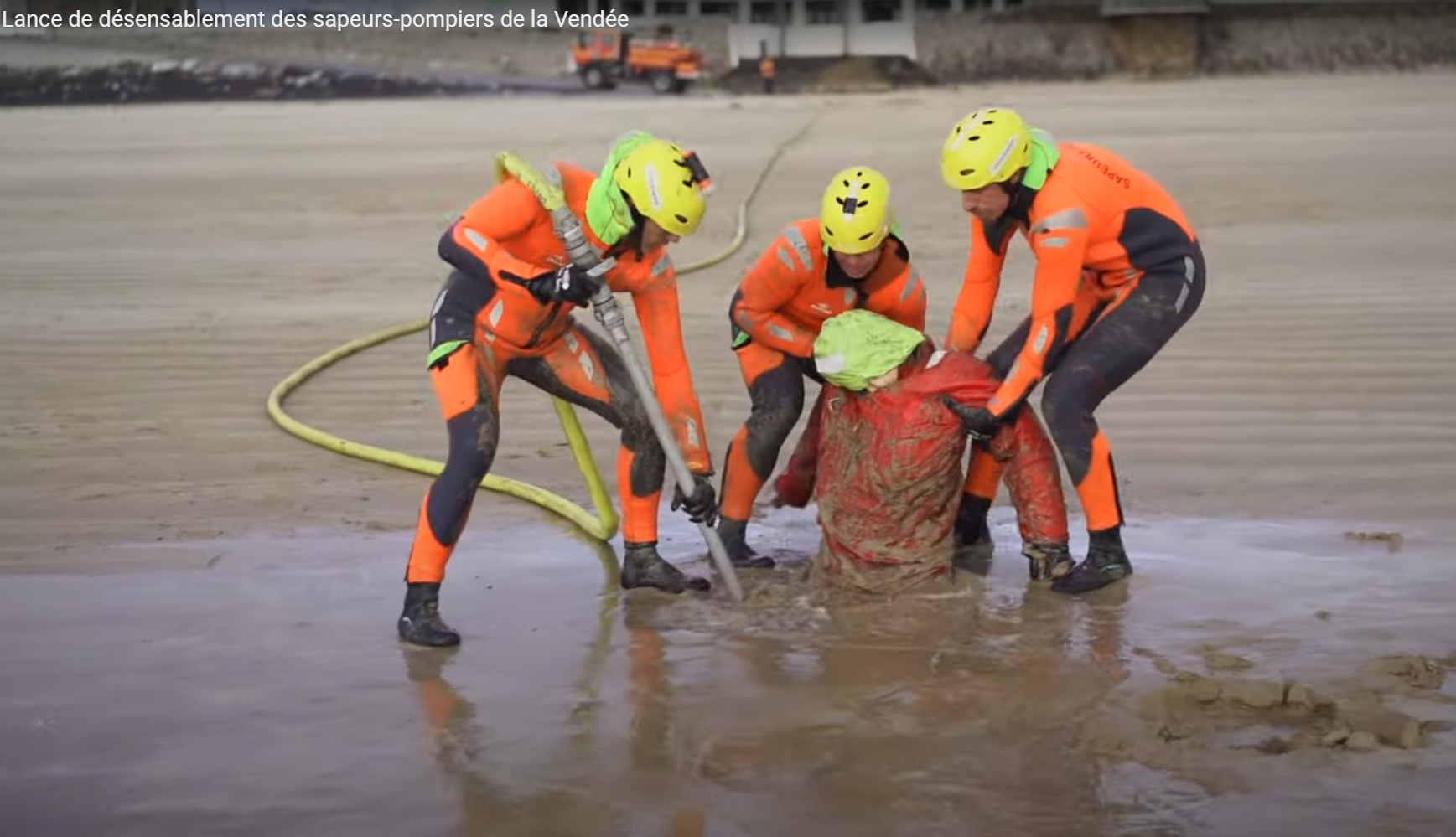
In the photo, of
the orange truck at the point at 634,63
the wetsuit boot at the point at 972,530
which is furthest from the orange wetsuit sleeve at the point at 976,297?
the orange truck at the point at 634,63

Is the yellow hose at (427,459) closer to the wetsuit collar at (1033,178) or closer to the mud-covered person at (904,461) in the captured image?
the mud-covered person at (904,461)

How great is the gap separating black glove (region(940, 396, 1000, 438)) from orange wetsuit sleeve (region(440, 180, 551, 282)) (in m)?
1.43

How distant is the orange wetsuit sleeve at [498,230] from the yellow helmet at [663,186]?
318mm

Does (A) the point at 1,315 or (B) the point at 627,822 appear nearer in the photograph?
(B) the point at 627,822

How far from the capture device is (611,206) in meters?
6.32

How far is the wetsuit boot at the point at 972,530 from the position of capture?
7.23 m

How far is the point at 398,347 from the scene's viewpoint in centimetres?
1135

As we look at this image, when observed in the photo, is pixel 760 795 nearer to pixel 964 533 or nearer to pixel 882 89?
pixel 964 533

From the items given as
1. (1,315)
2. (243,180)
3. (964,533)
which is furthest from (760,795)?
(243,180)

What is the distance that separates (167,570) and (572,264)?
2.23 meters

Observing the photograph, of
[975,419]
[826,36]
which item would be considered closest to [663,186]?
[975,419]

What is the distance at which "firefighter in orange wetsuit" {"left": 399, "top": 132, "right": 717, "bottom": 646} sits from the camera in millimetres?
6258

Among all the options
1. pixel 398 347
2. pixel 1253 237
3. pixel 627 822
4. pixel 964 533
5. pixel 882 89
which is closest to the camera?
pixel 627 822

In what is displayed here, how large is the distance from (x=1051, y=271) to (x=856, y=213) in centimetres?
66
